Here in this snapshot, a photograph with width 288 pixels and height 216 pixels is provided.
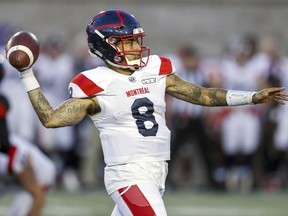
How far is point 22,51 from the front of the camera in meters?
5.34

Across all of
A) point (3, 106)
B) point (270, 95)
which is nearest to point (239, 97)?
point (270, 95)

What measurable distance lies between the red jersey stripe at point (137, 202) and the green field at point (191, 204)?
12.9ft

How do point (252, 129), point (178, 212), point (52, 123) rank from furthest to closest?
point (252, 129)
point (178, 212)
point (52, 123)

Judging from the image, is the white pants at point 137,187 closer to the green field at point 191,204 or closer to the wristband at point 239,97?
the wristband at point 239,97

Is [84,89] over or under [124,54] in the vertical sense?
under

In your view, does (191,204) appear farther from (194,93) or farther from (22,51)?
(22,51)

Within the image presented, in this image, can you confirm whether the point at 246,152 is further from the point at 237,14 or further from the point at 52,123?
the point at 52,123

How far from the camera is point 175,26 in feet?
48.1

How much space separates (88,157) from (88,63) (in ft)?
3.96

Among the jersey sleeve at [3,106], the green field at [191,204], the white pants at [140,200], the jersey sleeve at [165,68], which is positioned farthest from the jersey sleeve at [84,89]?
the green field at [191,204]

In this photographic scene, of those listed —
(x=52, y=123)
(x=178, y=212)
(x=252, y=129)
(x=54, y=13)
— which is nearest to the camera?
(x=52, y=123)

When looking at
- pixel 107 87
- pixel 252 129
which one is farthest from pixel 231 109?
pixel 107 87

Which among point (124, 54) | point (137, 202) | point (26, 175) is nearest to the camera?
point (137, 202)

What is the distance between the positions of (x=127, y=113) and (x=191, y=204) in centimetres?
483
